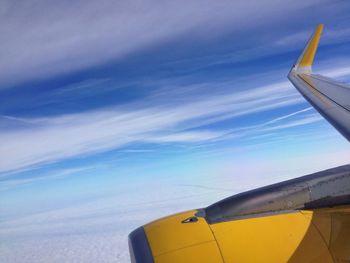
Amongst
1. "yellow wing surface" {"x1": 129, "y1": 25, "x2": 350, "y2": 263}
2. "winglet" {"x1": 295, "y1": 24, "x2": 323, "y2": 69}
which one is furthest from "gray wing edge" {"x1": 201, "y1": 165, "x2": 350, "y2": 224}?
"winglet" {"x1": 295, "y1": 24, "x2": 323, "y2": 69}

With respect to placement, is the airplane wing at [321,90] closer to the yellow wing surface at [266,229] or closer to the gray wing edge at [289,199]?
the gray wing edge at [289,199]

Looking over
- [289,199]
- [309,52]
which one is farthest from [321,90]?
[289,199]

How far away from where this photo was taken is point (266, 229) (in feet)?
11.8

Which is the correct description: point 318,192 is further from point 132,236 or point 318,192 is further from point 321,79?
point 321,79

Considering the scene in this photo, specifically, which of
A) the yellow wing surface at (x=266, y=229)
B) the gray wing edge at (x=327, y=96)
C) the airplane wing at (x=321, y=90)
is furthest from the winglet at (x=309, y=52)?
the yellow wing surface at (x=266, y=229)

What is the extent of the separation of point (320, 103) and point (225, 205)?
14.6 feet

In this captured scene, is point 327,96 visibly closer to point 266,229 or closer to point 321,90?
point 321,90

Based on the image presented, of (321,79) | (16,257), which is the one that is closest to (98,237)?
(16,257)

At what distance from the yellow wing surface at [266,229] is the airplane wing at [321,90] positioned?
2.85 feet

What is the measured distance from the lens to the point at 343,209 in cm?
372

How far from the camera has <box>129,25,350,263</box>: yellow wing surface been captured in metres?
3.35

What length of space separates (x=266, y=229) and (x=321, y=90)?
6.17 metres

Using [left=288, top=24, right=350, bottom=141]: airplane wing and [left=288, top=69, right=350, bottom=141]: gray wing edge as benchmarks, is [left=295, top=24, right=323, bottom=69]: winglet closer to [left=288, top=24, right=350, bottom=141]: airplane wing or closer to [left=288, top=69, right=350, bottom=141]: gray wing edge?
[left=288, top=24, right=350, bottom=141]: airplane wing

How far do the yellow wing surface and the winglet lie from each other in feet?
21.6
